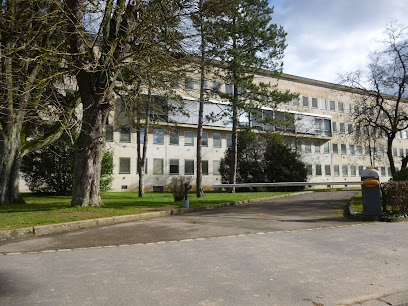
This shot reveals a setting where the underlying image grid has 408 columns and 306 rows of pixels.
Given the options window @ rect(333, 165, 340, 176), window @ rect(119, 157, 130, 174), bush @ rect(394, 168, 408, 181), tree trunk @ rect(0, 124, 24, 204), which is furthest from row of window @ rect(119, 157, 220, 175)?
bush @ rect(394, 168, 408, 181)

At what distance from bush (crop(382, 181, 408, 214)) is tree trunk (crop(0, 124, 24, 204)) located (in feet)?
50.4

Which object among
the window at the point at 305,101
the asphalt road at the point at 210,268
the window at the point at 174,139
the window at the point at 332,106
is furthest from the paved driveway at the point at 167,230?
the window at the point at 332,106

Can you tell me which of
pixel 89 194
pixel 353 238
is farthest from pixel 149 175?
pixel 353 238

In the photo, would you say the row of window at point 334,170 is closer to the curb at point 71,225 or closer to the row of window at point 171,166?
the row of window at point 171,166

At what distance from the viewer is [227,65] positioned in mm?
24438

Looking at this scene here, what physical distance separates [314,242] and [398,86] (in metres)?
20.8

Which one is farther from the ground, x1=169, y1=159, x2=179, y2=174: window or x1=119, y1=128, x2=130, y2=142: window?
x1=119, y1=128, x2=130, y2=142: window

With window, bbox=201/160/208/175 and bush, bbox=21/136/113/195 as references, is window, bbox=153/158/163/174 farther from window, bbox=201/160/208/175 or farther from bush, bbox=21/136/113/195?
bush, bbox=21/136/113/195

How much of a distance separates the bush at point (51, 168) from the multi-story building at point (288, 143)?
611cm

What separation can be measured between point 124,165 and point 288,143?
54.7ft

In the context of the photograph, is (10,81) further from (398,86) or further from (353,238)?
(398,86)

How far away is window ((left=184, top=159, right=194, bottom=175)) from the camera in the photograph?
38812 millimetres

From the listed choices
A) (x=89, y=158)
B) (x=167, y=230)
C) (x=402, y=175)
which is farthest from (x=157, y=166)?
(x=167, y=230)

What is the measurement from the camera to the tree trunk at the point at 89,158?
43.0 ft
